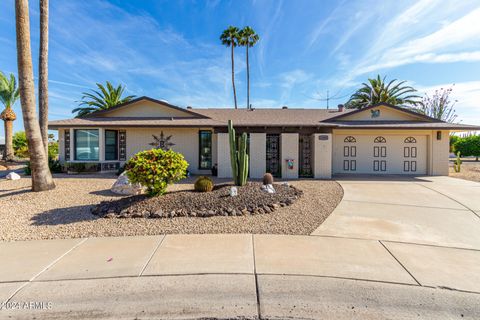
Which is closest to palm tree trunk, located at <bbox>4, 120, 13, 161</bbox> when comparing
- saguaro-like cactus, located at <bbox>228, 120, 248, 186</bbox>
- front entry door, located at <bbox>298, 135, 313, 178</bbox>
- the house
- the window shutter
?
the house

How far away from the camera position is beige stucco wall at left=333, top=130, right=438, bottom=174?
45.8 feet

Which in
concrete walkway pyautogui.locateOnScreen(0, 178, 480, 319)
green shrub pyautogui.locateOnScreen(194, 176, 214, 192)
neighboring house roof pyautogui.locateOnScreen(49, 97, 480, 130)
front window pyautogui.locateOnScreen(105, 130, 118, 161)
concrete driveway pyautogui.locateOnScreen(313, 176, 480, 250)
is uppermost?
neighboring house roof pyautogui.locateOnScreen(49, 97, 480, 130)

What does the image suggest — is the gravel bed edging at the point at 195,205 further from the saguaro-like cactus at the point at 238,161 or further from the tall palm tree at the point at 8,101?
the tall palm tree at the point at 8,101

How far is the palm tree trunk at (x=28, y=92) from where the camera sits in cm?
774

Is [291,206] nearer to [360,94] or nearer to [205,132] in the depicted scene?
[205,132]

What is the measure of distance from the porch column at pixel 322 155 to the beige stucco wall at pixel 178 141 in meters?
6.23

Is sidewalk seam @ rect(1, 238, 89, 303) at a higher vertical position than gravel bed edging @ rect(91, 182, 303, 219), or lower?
lower

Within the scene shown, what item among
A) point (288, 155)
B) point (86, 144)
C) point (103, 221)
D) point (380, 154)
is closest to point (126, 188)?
point (103, 221)

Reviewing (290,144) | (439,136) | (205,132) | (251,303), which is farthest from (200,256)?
(439,136)

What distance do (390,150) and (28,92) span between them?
1842 centimetres

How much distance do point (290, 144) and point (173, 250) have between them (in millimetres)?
9537

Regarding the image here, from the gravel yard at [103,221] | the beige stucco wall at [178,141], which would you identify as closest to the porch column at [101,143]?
the beige stucco wall at [178,141]

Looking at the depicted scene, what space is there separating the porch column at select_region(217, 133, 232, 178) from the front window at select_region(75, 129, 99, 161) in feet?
25.5

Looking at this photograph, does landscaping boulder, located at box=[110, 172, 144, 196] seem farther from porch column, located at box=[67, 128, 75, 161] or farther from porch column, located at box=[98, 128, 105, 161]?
porch column, located at box=[67, 128, 75, 161]
